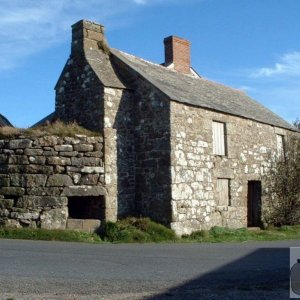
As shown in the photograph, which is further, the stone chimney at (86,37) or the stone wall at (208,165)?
the stone chimney at (86,37)

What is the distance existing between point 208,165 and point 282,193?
16.8 ft

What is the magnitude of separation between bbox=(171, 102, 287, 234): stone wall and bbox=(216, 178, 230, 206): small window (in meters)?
0.14

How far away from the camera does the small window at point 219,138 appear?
18.6 meters

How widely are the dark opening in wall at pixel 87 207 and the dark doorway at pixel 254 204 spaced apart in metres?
7.31

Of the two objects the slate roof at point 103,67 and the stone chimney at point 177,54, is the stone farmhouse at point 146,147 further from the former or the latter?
the stone chimney at point 177,54

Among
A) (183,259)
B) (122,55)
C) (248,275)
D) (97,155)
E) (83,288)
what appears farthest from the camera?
(122,55)

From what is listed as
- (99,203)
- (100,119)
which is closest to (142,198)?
(99,203)

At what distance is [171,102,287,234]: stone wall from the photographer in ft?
53.9

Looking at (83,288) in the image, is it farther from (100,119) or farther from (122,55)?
(122,55)

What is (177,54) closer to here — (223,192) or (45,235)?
(223,192)

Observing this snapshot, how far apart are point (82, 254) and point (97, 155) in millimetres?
5385

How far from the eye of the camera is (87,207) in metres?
16.9

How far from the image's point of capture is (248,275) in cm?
928

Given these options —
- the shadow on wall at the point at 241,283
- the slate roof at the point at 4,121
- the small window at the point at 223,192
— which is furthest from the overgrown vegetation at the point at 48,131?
the shadow on wall at the point at 241,283
